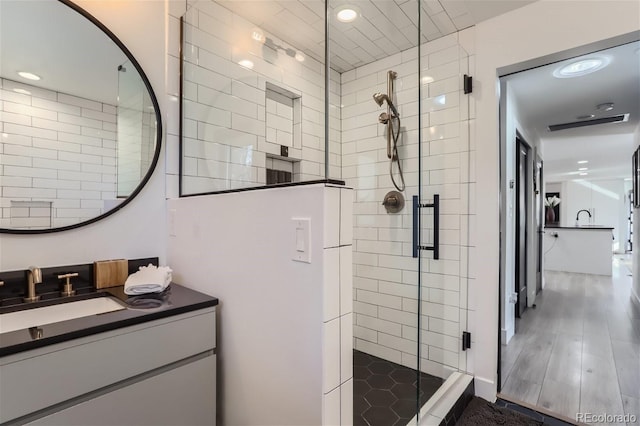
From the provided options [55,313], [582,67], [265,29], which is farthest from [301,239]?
[582,67]

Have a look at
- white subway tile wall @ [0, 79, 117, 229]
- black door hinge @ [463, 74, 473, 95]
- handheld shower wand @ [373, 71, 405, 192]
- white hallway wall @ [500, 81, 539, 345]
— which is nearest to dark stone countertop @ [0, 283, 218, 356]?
white subway tile wall @ [0, 79, 117, 229]

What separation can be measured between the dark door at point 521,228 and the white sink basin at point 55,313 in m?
3.79

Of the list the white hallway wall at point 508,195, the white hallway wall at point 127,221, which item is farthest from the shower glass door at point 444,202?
the white hallway wall at point 127,221

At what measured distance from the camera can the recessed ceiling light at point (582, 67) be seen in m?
2.38

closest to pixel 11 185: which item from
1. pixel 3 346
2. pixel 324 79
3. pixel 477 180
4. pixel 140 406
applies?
pixel 3 346

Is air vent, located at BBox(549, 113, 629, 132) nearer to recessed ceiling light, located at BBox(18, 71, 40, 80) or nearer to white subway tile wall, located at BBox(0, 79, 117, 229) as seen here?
white subway tile wall, located at BBox(0, 79, 117, 229)

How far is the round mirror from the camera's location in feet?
4.16

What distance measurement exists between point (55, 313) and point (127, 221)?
0.51 metres

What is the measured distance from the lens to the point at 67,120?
140 cm

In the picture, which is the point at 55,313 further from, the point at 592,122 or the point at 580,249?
the point at 580,249

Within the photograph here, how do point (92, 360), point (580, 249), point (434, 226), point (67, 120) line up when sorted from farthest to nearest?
1. point (580, 249)
2. point (434, 226)
3. point (67, 120)
4. point (92, 360)

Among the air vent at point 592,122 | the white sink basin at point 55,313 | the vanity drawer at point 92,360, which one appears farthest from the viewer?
the air vent at point 592,122

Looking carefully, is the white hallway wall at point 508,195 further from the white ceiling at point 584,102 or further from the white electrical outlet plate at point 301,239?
the white electrical outlet plate at point 301,239

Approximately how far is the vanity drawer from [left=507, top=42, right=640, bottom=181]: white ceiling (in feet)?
8.62
